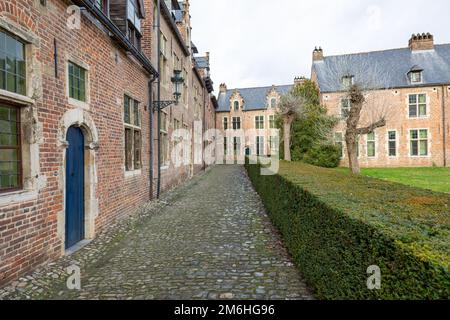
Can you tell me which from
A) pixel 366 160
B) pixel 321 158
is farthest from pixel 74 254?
→ pixel 366 160

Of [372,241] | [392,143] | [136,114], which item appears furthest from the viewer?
[392,143]

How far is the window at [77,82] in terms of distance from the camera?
518cm

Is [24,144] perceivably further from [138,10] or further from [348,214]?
[138,10]

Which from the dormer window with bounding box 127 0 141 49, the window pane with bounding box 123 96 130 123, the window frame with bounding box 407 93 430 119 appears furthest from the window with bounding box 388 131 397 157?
the window pane with bounding box 123 96 130 123

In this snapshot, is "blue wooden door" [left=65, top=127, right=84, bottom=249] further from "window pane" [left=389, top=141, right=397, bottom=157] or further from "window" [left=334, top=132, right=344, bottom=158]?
"window pane" [left=389, top=141, right=397, bottom=157]

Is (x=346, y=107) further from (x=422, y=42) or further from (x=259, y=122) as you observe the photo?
(x=259, y=122)

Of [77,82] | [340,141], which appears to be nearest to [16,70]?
[77,82]

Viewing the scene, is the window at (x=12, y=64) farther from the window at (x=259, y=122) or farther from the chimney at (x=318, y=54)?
the window at (x=259, y=122)

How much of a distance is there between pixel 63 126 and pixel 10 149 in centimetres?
109

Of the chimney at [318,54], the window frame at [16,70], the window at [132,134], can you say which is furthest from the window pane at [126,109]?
A: the chimney at [318,54]

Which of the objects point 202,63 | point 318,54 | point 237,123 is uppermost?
point 318,54

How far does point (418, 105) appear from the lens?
80.5 feet

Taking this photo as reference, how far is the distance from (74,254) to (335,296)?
14.8ft
